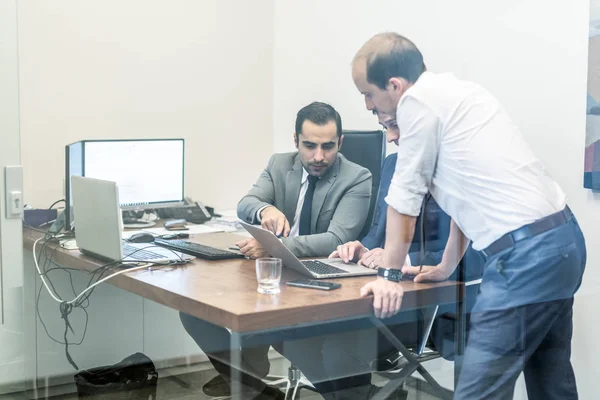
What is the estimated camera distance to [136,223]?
327cm

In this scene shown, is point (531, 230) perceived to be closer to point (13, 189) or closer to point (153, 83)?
point (13, 189)

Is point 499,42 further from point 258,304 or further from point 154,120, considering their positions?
point 154,120

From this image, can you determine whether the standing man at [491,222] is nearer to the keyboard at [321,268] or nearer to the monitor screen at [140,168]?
the keyboard at [321,268]

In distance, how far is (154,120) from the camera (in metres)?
3.48

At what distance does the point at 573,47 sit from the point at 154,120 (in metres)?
2.01

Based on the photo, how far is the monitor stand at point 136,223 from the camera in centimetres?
320

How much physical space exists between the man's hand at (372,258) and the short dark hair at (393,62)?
1.69 ft

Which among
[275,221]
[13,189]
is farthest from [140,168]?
[275,221]

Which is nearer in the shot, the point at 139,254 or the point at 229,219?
the point at 139,254

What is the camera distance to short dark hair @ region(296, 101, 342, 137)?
278 cm

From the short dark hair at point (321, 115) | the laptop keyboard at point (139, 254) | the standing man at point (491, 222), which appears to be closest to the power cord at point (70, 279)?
the laptop keyboard at point (139, 254)

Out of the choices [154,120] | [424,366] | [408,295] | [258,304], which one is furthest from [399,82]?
[154,120]

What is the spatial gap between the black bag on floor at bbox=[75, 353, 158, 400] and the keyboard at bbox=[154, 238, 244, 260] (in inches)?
28.5

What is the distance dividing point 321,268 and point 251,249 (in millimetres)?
340
